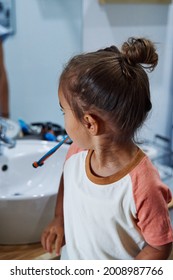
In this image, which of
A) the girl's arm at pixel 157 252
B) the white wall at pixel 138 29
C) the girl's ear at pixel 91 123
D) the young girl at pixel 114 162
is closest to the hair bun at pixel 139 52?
the young girl at pixel 114 162

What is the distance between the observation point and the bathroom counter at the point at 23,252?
789 mm

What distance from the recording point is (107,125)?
1.87ft

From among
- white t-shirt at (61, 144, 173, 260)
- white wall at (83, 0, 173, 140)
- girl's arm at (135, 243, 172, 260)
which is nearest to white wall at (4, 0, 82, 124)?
white wall at (83, 0, 173, 140)

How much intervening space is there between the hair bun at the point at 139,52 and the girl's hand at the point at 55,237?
38 centimetres

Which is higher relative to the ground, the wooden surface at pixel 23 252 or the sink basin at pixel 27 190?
the sink basin at pixel 27 190

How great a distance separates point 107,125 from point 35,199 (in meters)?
0.35

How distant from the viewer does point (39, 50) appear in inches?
49.4

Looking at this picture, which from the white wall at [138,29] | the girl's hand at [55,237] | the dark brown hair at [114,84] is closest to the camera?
the dark brown hair at [114,84]

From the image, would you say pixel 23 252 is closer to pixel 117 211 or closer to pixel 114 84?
pixel 117 211

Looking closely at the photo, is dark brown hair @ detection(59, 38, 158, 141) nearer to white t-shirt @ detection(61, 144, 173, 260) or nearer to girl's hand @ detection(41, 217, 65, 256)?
white t-shirt @ detection(61, 144, 173, 260)

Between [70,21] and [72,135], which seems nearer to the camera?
[72,135]

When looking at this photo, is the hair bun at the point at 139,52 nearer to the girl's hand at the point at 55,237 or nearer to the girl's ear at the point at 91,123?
the girl's ear at the point at 91,123
